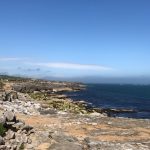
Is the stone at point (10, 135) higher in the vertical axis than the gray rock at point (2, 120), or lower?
lower

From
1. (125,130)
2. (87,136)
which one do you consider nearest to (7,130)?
(87,136)

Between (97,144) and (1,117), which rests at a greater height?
(1,117)

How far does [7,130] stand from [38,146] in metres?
3.32

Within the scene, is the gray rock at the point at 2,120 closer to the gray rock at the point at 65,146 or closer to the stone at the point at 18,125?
the stone at the point at 18,125

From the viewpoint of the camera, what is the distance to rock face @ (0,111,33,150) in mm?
26148

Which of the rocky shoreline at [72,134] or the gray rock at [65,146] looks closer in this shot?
the gray rock at [65,146]

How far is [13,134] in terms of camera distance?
27.7m

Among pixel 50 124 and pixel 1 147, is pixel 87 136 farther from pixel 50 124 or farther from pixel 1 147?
pixel 1 147

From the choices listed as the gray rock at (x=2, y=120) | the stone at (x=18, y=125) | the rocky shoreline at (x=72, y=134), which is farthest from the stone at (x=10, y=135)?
the stone at (x=18, y=125)

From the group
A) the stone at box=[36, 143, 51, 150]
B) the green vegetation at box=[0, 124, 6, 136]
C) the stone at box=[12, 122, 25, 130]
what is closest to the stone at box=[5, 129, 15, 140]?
the green vegetation at box=[0, 124, 6, 136]

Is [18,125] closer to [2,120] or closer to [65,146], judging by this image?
[2,120]

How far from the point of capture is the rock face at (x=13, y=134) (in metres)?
26.1

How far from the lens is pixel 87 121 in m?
38.9

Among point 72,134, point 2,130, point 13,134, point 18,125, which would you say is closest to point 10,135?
point 13,134
